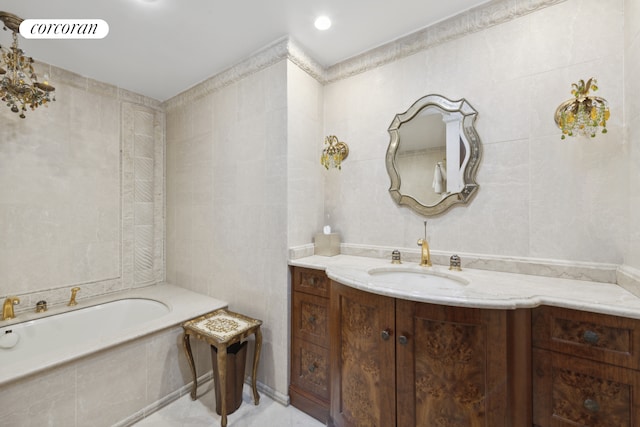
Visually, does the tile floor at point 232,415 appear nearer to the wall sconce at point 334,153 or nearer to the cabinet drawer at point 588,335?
the cabinet drawer at point 588,335

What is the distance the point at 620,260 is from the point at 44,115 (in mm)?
3882

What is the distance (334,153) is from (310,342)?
1352 mm

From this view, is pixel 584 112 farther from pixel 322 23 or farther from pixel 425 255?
pixel 322 23

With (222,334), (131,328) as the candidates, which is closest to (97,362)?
(131,328)

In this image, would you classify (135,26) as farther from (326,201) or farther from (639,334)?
(639,334)

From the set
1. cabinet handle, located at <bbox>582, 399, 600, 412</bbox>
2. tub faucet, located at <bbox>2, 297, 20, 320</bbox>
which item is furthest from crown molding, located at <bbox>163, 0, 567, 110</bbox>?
tub faucet, located at <bbox>2, 297, 20, 320</bbox>

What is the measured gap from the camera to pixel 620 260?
122 centimetres

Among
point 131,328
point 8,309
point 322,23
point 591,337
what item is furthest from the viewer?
point 8,309

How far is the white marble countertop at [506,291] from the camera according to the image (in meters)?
0.96

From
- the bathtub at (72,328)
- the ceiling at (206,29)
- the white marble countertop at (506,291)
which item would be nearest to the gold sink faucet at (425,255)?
the white marble countertop at (506,291)

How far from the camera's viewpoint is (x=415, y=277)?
1.58 m

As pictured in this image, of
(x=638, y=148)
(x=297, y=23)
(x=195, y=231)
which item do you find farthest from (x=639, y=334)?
(x=195, y=231)

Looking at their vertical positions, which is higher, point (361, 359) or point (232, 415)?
point (361, 359)

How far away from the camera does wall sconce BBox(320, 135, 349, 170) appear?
199 cm
